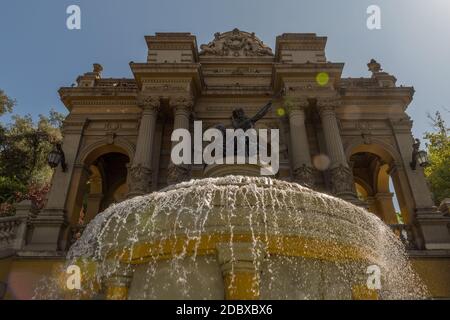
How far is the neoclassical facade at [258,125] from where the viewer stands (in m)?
12.4

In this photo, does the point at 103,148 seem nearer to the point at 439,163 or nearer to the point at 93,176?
the point at 93,176

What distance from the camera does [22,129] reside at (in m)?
28.5

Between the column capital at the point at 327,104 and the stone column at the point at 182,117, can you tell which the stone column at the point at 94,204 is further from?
the column capital at the point at 327,104

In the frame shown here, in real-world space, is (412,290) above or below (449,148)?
below

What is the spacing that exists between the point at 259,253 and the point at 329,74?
13403 millimetres

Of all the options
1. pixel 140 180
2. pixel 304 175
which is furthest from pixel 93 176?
pixel 304 175

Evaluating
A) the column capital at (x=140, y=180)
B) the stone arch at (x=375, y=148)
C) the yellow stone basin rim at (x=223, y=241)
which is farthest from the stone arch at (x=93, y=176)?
the stone arch at (x=375, y=148)

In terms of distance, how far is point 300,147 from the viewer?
13477mm

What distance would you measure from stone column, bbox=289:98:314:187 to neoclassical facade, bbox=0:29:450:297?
0.04 meters

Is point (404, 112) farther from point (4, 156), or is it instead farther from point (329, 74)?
point (4, 156)

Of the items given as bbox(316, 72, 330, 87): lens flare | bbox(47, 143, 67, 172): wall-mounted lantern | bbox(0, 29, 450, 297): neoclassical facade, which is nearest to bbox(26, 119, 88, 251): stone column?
bbox(0, 29, 450, 297): neoclassical facade

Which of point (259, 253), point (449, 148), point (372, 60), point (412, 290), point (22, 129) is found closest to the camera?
point (259, 253)

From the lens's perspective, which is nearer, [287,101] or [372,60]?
[287,101]
